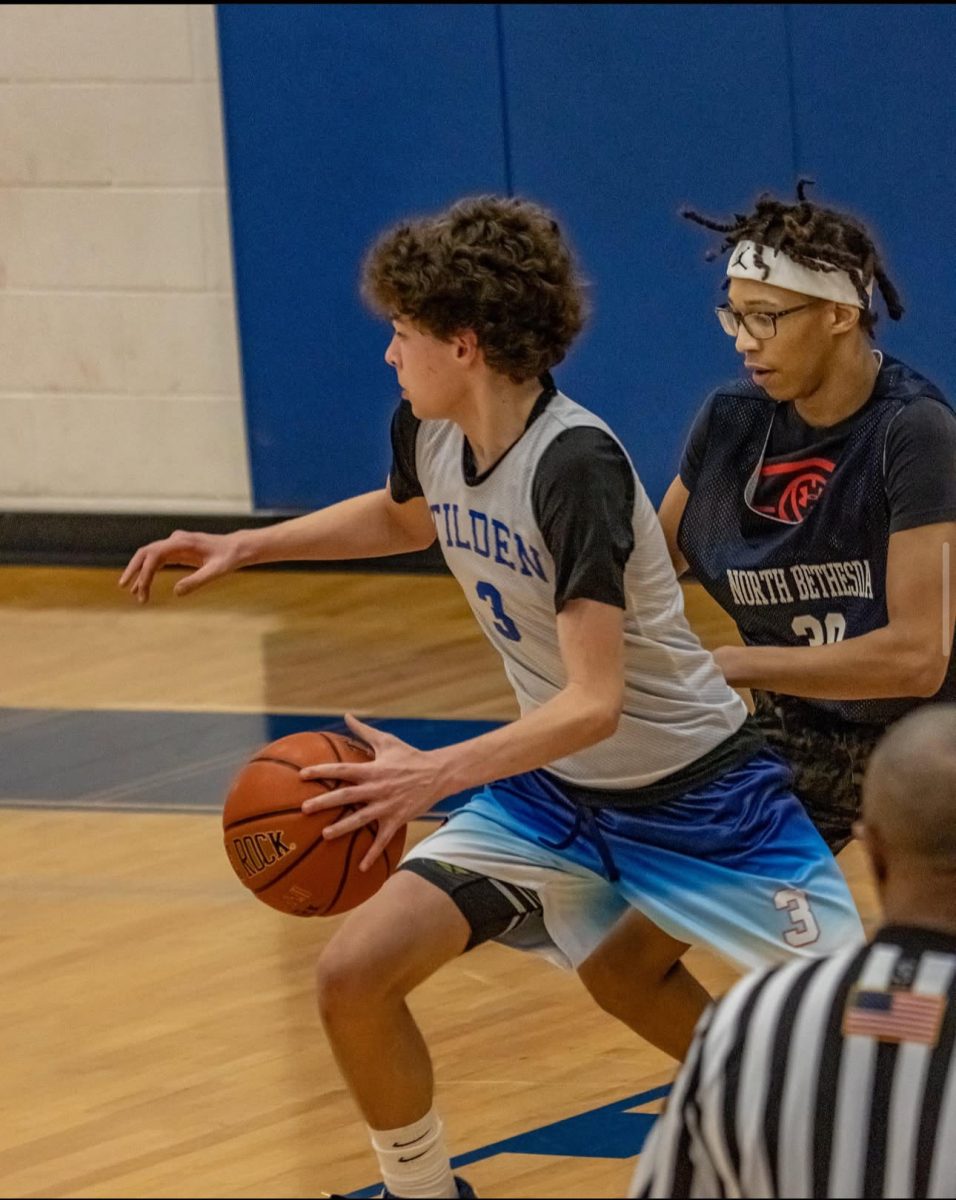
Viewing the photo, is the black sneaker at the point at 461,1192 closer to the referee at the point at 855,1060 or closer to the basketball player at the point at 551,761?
the basketball player at the point at 551,761

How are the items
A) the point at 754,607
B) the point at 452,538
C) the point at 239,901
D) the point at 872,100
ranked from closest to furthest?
the point at 452,538 → the point at 754,607 → the point at 239,901 → the point at 872,100

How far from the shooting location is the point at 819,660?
3.51 m

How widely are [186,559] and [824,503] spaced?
98 cm

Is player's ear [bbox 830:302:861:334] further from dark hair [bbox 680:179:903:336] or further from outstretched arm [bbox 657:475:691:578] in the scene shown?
outstretched arm [bbox 657:475:691:578]

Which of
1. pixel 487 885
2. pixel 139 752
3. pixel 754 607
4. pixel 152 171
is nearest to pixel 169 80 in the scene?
pixel 152 171

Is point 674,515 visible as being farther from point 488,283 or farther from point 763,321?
point 488,283

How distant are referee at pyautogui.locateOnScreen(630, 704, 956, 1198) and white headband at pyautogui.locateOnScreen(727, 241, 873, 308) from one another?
1.71 metres

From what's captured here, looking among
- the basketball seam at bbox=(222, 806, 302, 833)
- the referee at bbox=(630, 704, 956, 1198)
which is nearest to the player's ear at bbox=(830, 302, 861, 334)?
the basketball seam at bbox=(222, 806, 302, 833)

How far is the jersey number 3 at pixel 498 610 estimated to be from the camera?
3.28 m

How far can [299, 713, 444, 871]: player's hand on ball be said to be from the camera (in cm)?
299

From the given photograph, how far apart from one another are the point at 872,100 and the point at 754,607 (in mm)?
4106

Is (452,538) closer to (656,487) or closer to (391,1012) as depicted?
(391,1012)

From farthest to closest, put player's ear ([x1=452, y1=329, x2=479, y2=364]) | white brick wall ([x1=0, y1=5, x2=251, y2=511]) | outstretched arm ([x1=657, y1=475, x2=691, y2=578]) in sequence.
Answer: white brick wall ([x1=0, y1=5, x2=251, y2=511])
outstretched arm ([x1=657, y1=475, x2=691, y2=578])
player's ear ([x1=452, y1=329, x2=479, y2=364])

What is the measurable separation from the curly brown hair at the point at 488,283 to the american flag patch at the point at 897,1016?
1439 mm
